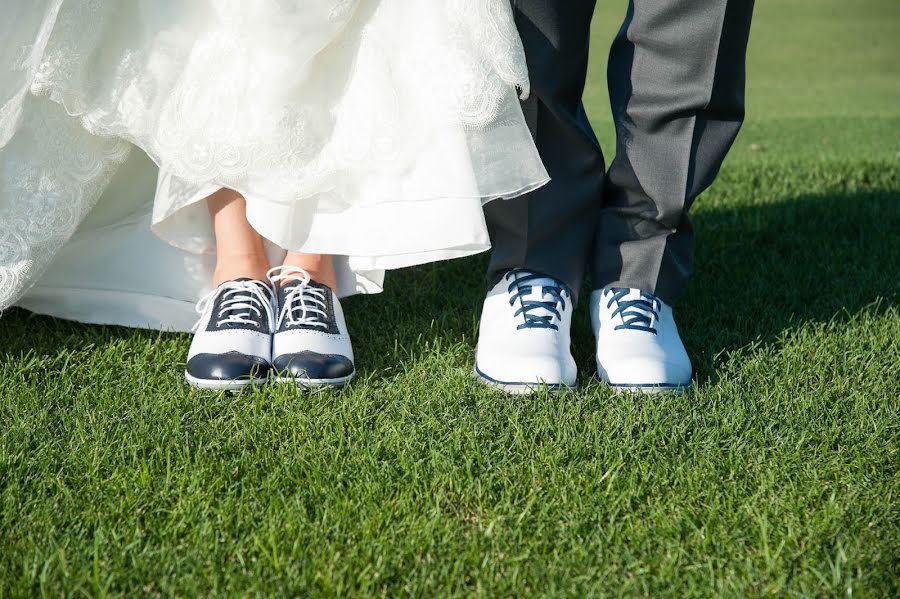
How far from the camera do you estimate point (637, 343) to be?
1.67 m

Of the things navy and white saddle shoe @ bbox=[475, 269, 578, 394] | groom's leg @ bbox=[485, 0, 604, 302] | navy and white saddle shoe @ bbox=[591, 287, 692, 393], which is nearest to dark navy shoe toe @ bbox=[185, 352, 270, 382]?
navy and white saddle shoe @ bbox=[475, 269, 578, 394]

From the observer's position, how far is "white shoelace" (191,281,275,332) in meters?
1.67

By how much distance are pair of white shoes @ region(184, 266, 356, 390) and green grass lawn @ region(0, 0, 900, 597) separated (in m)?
0.05

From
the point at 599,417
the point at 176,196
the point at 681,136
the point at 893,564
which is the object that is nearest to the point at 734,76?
the point at 681,136

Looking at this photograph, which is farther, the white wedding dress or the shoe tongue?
the shoe tongue

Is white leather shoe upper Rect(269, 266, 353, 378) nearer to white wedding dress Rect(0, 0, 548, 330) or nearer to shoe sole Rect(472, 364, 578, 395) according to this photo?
white wedding dress Rect(0, 0, 548, 330)

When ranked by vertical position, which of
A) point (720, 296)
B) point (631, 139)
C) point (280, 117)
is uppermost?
point (280, 117)

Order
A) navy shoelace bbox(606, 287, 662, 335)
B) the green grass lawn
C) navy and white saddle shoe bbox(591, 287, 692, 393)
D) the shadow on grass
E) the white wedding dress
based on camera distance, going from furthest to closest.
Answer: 1. the shadow on grass
2. navy shoelace bbox(606, 287, 662, 335)
3. navy and white saddle shoe bbox(591, 287, 692, 393)
4. the white wedding dress
5. the green grass lawn

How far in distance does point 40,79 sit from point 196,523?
0.89 meters

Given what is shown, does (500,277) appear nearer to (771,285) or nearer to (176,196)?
(176,196)

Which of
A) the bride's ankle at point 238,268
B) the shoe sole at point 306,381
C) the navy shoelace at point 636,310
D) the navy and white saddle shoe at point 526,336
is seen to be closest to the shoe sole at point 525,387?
the navy and white saddle shoe at point 526,336

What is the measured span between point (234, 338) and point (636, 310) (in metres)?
0.81

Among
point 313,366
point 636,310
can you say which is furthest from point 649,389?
point 313,366

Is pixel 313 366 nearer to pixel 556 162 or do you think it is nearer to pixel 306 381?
pixel 306 381
